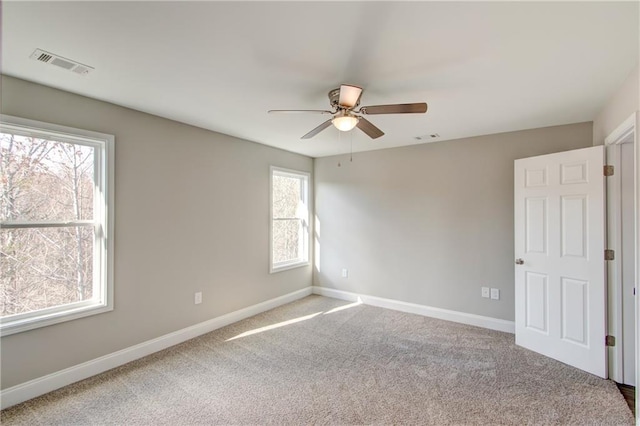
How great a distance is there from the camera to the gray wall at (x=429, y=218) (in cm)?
372

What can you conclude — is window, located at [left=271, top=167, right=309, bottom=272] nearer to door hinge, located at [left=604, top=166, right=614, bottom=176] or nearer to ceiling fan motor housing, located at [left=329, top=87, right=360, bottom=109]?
ceiling fan motor housing, located at [left=329, top=87, right=360, bottom=109]

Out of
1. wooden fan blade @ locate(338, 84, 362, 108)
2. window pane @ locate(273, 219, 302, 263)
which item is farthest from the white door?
window pane @ locate(273, 219, 302, 263)

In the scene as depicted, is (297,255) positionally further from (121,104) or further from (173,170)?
(121,104)

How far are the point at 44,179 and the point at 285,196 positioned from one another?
306cm

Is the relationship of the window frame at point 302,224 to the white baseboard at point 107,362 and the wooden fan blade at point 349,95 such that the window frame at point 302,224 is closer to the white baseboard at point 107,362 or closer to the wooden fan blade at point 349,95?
the white baseboard at point 107,362

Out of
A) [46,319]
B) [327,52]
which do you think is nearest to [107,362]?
[46,319]

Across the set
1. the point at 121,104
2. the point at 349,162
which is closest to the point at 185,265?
the point at 121,104

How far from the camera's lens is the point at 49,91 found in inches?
95.7

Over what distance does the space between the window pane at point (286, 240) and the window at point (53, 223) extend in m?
2.38

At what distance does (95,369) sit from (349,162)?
4105mm

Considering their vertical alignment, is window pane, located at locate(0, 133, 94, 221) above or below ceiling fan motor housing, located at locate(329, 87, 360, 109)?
below

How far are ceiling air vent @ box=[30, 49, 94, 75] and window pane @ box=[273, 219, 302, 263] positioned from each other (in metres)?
3.03

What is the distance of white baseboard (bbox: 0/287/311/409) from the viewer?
2.27m

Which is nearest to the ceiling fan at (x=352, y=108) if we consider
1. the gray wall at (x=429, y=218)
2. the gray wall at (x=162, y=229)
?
the gray wall at (x=162, y=229)
